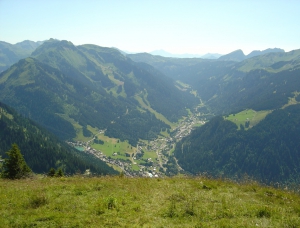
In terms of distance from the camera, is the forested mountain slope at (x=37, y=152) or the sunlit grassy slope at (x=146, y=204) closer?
the sunlit grassy slope at (x=146, y=204)

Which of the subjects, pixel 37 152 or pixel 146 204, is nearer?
pixel 146 204

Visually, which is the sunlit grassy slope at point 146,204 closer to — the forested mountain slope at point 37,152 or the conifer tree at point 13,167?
the conifer tree at point 13,167

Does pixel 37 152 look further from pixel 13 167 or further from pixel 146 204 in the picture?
pixel 146 204

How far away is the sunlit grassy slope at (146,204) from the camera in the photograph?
11703mm

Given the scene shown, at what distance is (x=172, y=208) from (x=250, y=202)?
555 cm

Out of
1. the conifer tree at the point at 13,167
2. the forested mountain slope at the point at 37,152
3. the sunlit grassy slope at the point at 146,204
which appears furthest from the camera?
the forested mountain slope at the point at 37,152

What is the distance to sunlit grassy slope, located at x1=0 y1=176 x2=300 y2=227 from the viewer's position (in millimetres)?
11703

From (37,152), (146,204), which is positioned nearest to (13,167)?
(146,204)

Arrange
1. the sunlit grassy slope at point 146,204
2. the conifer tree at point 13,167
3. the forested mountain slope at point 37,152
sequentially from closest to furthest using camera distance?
1. the sunlit grassy slope at point 146,204
2. the conifer tree at point 13,167
3. the forested mountain slope at point 37,152

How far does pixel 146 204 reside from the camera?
1409 centimetres

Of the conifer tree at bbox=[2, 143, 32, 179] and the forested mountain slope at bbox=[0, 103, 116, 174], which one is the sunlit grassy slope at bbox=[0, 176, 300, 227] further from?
the forested mountain slope at bbox=[0, 103, 116, 174]

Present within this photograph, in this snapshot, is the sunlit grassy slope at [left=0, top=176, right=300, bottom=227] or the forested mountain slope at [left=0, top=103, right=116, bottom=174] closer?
the sunlit grassy slope at [left=0, top=176, right=300, bottom=227]

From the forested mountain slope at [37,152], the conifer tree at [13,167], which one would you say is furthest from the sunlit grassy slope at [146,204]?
the forested mountain slope at [37,152]

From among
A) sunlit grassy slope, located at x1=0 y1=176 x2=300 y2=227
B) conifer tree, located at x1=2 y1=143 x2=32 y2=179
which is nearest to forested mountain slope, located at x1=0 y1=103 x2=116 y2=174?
conifer tree, located at x1=2 y1=143 x2=32 y2=179
